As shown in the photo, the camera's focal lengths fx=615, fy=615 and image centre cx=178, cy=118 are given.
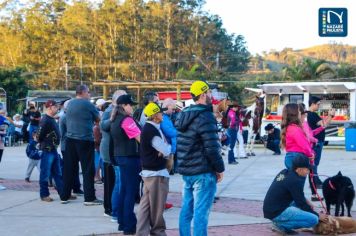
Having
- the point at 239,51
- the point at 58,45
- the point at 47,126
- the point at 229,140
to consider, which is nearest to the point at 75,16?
the point at 58,45

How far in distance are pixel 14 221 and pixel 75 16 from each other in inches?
2118

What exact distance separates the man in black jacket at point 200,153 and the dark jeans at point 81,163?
3.45 m

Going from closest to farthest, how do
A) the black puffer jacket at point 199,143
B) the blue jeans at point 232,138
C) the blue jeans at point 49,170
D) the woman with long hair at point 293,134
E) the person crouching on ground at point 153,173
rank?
1. the black puffer jacket at point 199,143
2. the person crouching on ground at point 153,173
3. the woman with long hair at point 293,134
4. the blue jeans at point 49,170
5. the blue jeans at point 232,138

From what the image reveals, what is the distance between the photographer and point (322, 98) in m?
26.5

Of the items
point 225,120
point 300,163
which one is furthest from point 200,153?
point 225,120

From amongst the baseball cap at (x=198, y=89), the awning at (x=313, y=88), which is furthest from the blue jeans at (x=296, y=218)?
the awning at (x=313, y=88)

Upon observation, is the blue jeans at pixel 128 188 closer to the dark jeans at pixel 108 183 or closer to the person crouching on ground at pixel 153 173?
the person crouching on ground at pixel 153 173

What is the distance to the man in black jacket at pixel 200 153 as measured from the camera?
671cm

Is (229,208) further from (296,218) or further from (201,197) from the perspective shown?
(201,197)

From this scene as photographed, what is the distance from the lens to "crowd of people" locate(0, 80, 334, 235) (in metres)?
6.84

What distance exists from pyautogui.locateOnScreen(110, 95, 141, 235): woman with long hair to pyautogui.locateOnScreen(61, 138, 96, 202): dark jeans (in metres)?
1.98

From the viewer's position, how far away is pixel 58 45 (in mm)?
62438

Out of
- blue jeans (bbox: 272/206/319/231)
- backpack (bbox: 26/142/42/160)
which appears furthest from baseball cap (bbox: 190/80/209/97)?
backpack (bbox: 26/142/42/160)

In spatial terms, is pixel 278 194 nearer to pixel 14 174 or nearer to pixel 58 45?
pixel 14 174
